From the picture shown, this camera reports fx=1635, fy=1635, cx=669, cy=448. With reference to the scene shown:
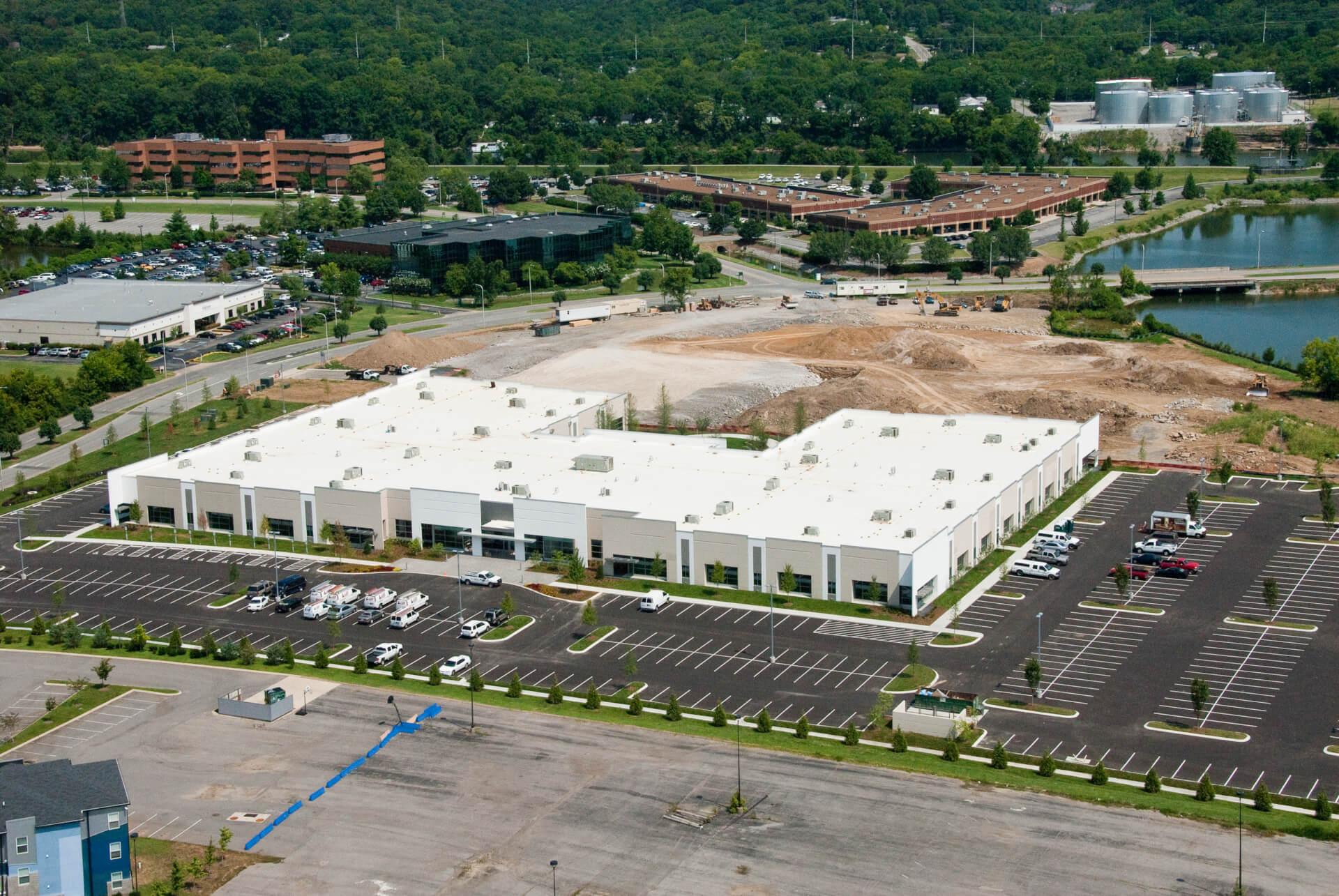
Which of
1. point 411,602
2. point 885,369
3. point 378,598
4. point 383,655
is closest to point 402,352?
point 885,369

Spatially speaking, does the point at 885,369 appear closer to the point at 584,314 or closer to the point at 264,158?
the point at 584,314

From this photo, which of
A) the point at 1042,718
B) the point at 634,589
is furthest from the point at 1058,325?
the point at 1042,718

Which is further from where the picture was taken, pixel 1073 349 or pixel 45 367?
pixel 45 367

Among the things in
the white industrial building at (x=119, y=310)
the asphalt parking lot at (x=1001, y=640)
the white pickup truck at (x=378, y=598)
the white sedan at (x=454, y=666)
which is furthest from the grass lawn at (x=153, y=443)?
the white sedan at (x=454, y=666)

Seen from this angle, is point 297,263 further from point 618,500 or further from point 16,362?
point 618,500

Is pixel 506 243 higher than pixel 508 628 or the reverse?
higher

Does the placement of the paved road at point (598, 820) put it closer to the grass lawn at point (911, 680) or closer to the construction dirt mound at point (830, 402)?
the grass lawn at point (911, 680)

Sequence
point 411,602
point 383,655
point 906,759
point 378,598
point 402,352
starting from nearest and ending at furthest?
point 906,759 < point 383,655 < point 411,602 < point 378,598 < point 402,352
